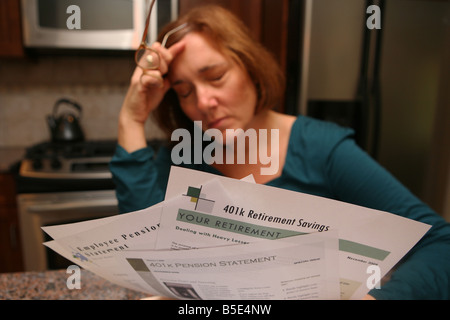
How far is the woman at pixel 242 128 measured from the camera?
368 millimetres

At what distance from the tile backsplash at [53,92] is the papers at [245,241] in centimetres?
174

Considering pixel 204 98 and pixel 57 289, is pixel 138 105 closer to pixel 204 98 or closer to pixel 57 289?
pixel 204 98

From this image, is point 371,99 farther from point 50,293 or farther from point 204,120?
point 50,293

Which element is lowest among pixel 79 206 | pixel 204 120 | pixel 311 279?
pixel 79 206

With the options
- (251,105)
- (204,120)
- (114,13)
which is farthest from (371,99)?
(114,13)

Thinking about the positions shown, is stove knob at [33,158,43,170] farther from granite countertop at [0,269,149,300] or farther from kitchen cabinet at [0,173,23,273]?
granite countertop at [0,269,149,300]

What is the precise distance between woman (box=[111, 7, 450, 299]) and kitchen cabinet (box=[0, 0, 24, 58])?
1349 millimetres

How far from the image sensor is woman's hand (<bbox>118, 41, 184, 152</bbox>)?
49 centimetres

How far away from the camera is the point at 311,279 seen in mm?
288

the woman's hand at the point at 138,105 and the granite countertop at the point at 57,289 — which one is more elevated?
the woman's hand at the point at 138,105

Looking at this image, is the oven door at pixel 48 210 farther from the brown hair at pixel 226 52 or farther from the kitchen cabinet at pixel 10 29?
the brown hair at pixel 226 52

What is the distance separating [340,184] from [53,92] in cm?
181

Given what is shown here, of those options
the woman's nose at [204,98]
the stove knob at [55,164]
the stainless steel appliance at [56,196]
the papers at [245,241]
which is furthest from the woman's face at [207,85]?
the stove knob at [55,164]
